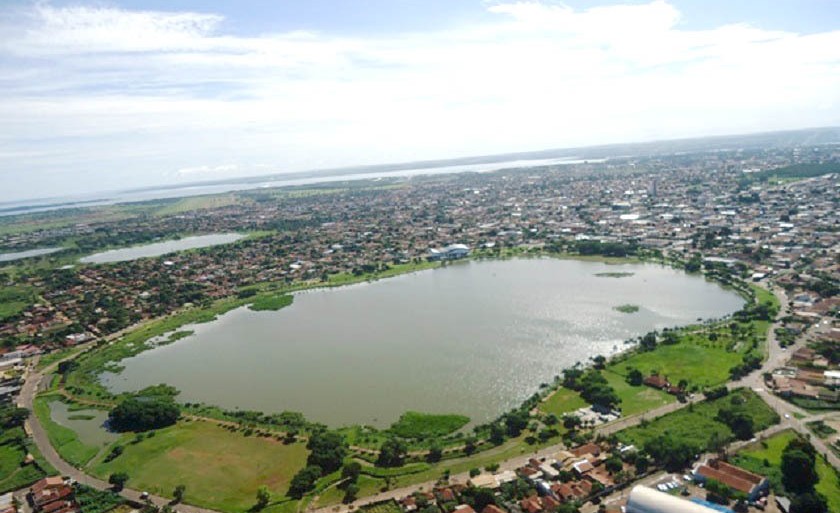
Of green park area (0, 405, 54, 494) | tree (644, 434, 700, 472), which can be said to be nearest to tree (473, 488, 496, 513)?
tree (644, 434, 700, 472)

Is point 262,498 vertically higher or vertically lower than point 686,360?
lower

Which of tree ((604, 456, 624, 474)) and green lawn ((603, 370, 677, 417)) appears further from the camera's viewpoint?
green lawn ((603, 370, 677, 417))

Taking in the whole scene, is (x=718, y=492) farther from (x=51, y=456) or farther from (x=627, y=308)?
(x=51, y=456)

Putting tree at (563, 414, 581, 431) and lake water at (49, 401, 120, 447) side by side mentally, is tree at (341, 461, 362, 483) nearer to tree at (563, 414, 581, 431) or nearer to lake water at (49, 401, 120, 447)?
tree at (563, 414, 581, 431)

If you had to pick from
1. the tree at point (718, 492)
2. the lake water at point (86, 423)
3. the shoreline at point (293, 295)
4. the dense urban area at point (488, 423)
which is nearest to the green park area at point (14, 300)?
the dense urban area at point (488, 423)

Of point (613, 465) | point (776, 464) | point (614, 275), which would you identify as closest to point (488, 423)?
point (613, 465)

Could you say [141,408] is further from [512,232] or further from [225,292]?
[512,232]

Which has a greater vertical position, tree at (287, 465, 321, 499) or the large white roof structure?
the large white roof structure
